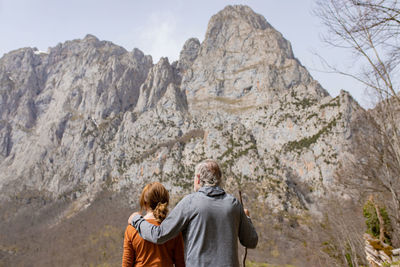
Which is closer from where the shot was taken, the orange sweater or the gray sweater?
the gray sweater

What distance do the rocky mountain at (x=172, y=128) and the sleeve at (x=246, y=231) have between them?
6779cm

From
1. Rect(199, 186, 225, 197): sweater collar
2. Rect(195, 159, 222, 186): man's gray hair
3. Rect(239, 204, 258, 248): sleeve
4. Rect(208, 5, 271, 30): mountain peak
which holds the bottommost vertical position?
Rect(239, 204, 258, 248): sleeve

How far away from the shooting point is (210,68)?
150 m

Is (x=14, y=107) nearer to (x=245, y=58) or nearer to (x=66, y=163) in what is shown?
(x=66, y=163)

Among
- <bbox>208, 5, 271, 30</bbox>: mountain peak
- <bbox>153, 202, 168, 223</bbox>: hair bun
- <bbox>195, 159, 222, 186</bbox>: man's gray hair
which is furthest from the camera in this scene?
<bbox>208, 5, 271, 30</bbox>: mountain peak

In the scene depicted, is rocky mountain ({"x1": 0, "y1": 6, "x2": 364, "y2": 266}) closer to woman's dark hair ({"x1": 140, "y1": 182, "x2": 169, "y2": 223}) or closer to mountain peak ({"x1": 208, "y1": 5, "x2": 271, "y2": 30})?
mountain peak ({"x1": 208, "y1": 5, "x2": 271, "y2": 30})

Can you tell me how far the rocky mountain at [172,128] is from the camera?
91.1 m

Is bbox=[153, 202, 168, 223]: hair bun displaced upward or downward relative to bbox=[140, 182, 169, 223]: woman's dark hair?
downward

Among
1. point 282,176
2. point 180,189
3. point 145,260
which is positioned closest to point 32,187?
point 180,189

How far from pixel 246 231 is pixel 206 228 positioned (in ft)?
1.64

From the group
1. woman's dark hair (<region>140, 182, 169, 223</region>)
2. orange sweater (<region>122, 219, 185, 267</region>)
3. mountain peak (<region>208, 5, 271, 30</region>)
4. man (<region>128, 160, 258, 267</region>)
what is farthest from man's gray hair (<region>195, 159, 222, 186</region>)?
mountain peak (<region>208, 5, 271, 30</region>)

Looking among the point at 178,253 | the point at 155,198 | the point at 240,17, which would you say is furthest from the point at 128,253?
the point at 240,17

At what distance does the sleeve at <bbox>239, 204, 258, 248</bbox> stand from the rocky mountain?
222 ft

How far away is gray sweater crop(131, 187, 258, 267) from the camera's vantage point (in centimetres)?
269
